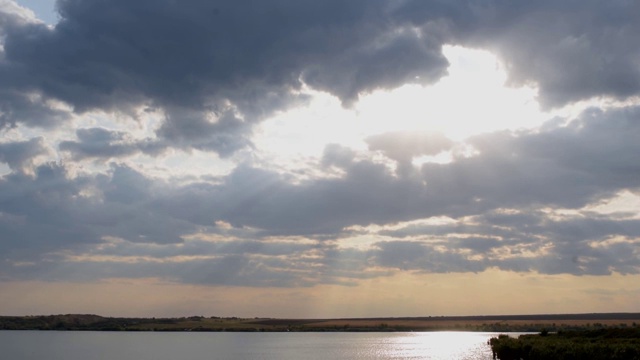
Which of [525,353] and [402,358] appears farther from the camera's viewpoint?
[402,358]

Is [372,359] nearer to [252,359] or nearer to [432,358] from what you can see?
[432,358]

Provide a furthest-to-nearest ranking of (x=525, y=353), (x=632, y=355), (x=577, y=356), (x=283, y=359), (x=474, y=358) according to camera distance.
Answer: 1. (x=283, y=359)
2. (x=474, y=358)
3. (x=525, y=353)
4. (x=577, y=356)
5. (x=632, y=355)

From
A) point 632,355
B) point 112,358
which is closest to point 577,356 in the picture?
point 632,355

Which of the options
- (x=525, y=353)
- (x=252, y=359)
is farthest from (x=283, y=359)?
(x=525, y=353)

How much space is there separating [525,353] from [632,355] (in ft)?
90.5

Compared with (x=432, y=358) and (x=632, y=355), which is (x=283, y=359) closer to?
(x=432, y=358)

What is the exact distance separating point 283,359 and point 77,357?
4558cm

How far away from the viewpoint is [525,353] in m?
101

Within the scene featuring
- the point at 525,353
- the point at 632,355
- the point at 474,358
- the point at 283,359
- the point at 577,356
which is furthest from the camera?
the point at 283,359

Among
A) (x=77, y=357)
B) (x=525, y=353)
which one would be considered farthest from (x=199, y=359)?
(x=525, y=353)

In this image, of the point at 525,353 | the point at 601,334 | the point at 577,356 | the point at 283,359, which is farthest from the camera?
the point at 283,359

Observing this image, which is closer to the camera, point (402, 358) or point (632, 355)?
point (632, 355)

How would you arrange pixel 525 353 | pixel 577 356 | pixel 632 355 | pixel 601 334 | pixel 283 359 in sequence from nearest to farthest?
pixel 632 355 < pixel 577 356 < pixel 525 353 < pixel 601 334 < pixel 283 359

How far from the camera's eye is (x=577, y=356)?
80.3 metres
